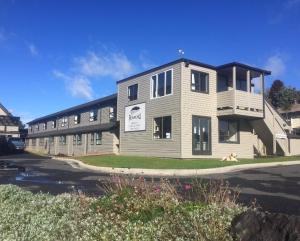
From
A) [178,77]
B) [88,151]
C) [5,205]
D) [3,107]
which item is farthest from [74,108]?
[5,205]

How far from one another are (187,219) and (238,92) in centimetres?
2414

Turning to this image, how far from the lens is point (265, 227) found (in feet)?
14.9

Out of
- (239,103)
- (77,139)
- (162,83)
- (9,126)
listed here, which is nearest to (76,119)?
(77,139)

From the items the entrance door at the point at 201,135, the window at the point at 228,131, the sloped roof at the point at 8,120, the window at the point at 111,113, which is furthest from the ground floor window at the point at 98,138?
the sloped roof at the point at 8,120

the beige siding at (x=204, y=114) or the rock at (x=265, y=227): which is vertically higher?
the beige siding at (x=204, y=114)

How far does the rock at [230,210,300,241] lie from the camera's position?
14.1ft

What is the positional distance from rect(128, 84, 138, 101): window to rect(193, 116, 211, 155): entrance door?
275 inches

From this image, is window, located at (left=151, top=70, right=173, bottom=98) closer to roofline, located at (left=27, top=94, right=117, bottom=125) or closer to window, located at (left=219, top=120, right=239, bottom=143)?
window, located at (left=219, top=120, right=239, bottom=143)

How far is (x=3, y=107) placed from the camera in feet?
Result: 251

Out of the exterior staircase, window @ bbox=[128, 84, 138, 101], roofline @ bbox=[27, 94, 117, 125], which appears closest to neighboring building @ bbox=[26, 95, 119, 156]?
roofline @ bbox=[27, 94, 117, 125]

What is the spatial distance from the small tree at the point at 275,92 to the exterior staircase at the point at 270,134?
40.6 meters

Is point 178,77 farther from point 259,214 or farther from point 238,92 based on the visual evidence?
point 259,214

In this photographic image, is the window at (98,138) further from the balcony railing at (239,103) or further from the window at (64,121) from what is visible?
the balcony railing at (239,103)

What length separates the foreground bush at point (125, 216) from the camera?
5.38m
